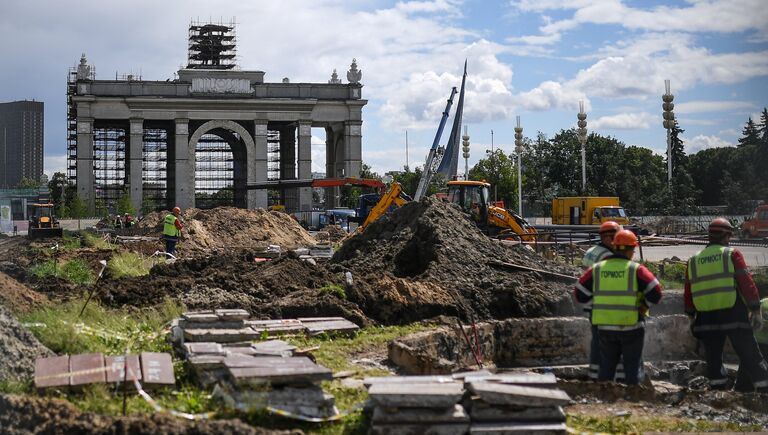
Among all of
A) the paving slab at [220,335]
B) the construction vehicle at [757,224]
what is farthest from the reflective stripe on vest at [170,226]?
the construction vehicle at [757,224]

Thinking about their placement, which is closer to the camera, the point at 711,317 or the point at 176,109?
the point at 711,317

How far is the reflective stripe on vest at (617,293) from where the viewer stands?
807 cm

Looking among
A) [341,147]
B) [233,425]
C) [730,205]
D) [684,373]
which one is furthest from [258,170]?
[233,425]

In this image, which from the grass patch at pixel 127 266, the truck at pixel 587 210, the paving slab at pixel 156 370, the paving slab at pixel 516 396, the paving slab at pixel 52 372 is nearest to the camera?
the paving slab at pixel 516 396

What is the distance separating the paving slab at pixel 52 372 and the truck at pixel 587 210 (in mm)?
35293

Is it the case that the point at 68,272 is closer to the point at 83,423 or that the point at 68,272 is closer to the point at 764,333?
the point at 83,423

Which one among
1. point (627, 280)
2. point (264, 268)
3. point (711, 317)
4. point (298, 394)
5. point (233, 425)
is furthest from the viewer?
point (264, 268)

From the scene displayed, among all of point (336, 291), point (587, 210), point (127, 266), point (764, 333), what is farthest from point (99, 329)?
point (587, 210)

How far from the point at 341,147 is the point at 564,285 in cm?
6042

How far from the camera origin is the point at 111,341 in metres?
9.45

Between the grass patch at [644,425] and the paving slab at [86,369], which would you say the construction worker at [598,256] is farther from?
the paving slab at [86,369]

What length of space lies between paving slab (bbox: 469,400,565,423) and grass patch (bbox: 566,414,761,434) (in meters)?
0.47

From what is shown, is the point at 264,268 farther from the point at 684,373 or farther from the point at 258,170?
the point at 258,170

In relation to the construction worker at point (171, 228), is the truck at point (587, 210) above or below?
above
